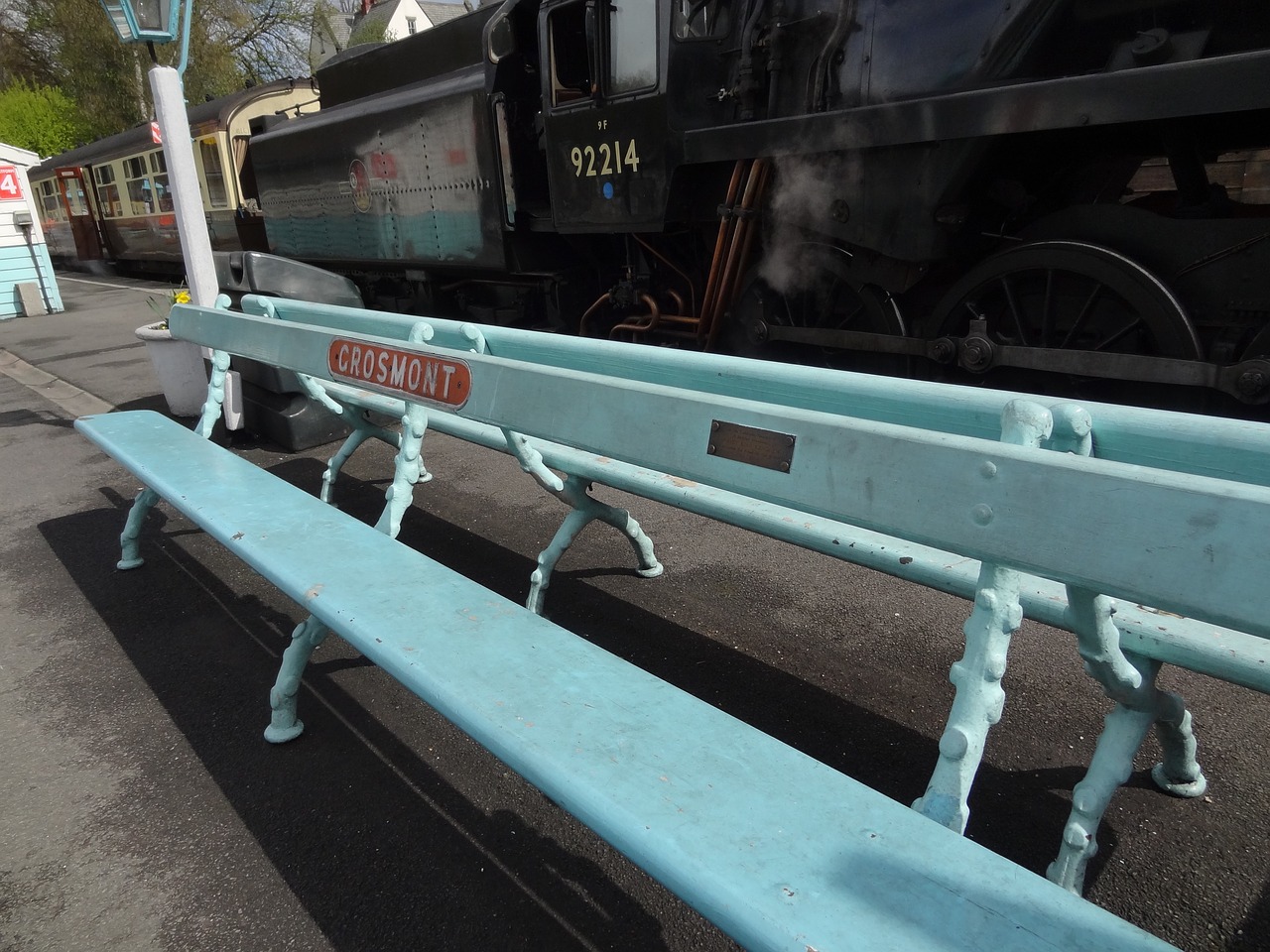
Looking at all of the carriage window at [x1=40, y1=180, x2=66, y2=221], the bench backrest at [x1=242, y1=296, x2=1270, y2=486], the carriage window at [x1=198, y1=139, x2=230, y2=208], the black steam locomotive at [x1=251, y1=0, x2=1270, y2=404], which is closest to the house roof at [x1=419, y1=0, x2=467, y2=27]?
the carriage window at [x1=40, y1=180, x2=66, y2=221]

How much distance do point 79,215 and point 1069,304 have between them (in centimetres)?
2313

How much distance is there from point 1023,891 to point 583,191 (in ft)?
15.7

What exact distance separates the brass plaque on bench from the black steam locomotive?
224cm

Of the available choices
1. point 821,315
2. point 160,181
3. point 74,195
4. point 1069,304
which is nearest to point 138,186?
point 160,181

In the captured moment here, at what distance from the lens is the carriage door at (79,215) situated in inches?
749

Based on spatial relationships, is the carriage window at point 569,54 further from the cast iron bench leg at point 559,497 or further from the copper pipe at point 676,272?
the cast iron bench leg at point 559,497

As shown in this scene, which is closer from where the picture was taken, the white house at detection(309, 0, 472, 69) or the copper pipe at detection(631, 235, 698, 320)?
the copper pipe at detection(631, 235, 698, 320)

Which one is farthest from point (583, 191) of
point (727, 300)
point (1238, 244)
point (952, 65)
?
point (1238, 244)

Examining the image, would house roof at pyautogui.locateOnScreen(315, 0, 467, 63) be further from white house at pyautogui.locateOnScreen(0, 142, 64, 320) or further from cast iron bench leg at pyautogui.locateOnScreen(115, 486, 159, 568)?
cast iron bench leg at pyautogui.locateOnScreen(115, 486, 159, 568)

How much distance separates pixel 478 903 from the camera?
161 cm

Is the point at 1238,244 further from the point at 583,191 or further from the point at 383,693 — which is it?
the point at 583,191

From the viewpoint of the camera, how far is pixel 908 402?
1.43 meters

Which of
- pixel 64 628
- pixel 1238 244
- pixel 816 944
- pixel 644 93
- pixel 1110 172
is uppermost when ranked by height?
pixel 644 93

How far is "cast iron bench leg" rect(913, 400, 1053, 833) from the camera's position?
3.87 feet
